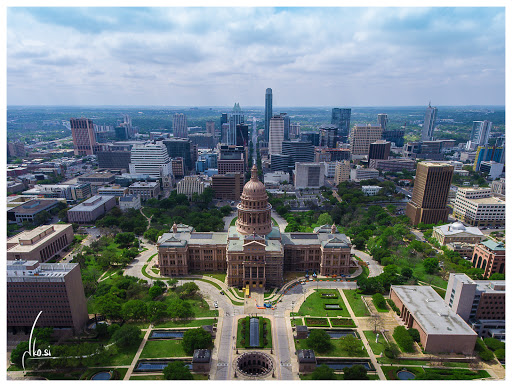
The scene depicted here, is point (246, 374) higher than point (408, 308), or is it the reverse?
point (408, 308)

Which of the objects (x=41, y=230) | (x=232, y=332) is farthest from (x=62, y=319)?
(x=41, y=230)

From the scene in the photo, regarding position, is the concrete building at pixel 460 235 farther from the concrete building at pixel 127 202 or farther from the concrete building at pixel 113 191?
the concrete building at pixel 113 191

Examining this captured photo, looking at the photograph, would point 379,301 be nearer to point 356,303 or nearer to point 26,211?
point 356,303

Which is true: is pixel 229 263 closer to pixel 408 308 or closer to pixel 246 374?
pixel 246 374

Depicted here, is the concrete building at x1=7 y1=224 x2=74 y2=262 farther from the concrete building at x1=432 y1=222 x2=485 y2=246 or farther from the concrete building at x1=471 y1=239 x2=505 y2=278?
the concrete building at x1=432 y1=222 x2=485 y2=246

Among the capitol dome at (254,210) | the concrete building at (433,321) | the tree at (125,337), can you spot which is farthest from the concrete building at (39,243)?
the concrete building at (433,321)

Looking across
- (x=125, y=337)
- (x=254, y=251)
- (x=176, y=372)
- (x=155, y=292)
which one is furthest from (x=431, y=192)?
(x=125, y=337)
